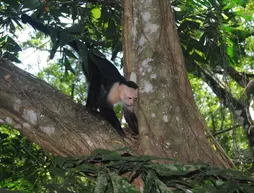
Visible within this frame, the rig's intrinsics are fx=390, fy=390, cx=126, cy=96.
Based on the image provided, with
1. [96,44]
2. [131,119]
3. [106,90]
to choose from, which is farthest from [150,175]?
[106,90]

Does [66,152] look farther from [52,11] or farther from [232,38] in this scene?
[232,38]

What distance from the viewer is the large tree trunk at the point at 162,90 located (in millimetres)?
1968

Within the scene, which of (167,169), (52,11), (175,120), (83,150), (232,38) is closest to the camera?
(167,169)

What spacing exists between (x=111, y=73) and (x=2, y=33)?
0.97 meters

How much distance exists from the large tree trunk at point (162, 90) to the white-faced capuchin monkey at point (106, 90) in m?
0.59

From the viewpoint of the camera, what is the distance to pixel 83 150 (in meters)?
1.90

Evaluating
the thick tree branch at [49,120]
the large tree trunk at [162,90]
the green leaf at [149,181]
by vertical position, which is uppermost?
the large tree trunk at [162,90]

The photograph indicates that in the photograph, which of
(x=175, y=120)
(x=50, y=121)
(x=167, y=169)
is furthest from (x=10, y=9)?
(x=167, y=169)

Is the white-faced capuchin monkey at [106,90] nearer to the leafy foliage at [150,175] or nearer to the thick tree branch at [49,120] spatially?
the thick tree branch at [49,120]


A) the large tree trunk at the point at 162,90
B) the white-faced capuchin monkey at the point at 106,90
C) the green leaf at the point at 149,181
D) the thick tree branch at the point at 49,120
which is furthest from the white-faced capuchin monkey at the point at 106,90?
the green leaf at the point at 149,181

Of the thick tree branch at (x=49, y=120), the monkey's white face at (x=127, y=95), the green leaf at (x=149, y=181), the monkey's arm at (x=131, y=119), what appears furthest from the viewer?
the monkey's arm at (x=131, y=119)

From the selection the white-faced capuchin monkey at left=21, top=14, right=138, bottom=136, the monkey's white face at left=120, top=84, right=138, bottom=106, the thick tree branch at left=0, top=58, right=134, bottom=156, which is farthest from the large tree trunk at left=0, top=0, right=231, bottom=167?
the white-faced capuchin monkey at left=21, top=14, right=138, bottom=136

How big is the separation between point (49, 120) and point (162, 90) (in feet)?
2.01

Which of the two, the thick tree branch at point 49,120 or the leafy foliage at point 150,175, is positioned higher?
the thick tree branch at point 49,120
